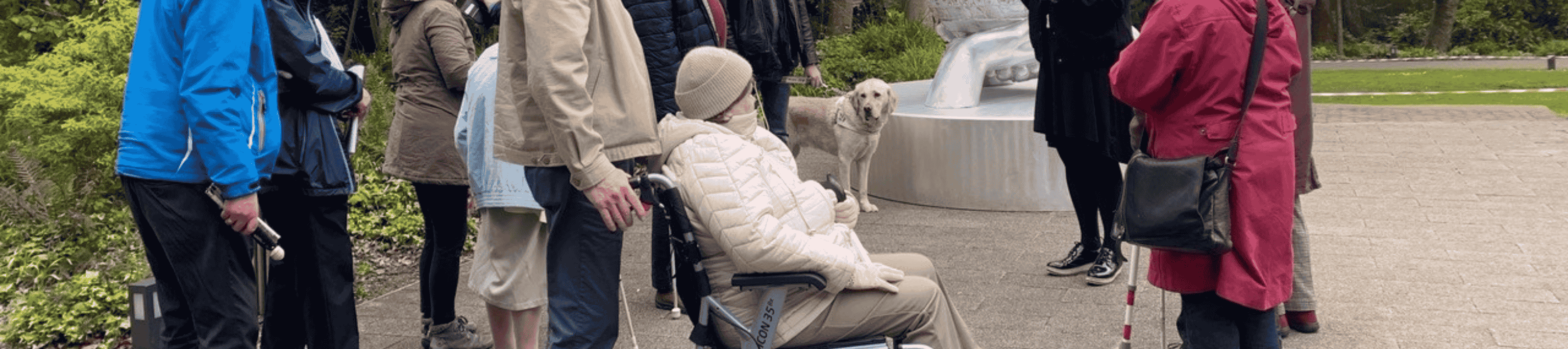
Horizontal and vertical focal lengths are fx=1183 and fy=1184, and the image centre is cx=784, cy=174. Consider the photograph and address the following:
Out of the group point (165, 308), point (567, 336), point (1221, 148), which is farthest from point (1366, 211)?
point (165, 308)

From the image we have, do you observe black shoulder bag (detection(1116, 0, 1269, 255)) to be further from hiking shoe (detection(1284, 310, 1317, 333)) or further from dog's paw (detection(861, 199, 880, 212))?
dog's paw (detection(861, 199, 880, 212))

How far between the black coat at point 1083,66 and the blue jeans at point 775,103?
1413 millimetres

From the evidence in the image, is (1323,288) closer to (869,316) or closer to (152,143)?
(869,316)

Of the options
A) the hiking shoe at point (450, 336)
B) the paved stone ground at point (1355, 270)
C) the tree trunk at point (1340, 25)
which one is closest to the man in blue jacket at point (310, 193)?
the hiking shoe at point (450, 336)

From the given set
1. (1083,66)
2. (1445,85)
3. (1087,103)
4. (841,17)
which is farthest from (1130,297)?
(1445,85)

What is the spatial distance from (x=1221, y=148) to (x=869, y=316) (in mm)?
1049

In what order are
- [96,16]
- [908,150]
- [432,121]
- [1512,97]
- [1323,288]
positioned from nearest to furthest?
[432,121]
[1323,288]
[96,16]
[908,150]
[1512,97]

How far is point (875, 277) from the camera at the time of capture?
9.91 ft

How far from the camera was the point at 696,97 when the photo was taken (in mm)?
3043

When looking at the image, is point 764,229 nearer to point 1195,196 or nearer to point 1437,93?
point 1195,196

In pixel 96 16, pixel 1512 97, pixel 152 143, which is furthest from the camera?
pixel 1512 97

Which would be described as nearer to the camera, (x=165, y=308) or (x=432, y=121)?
(x=165, y=308)

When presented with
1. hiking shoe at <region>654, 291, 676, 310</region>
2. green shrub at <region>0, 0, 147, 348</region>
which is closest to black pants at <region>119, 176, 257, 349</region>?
hiking shoe at <region>654, 291, 676, 310</region>

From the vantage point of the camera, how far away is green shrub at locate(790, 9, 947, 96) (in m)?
14.3
